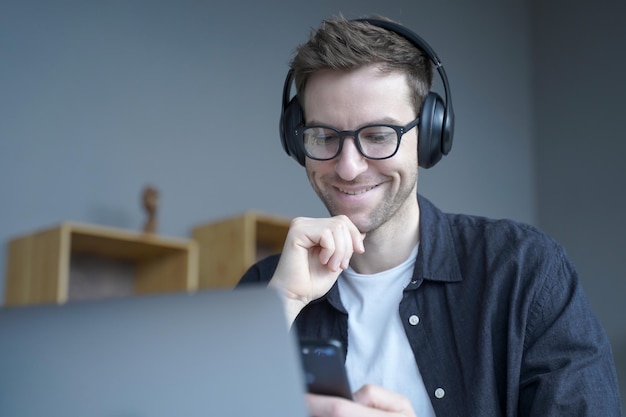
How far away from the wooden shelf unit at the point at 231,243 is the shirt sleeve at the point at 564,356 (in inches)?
67.9

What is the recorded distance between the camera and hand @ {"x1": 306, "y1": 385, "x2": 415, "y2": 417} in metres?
0.76

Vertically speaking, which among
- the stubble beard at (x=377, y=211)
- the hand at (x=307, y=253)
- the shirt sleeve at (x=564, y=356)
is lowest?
the shirt sleeve at (x=564, y=356)

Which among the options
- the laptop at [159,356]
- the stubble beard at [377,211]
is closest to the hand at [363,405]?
the laptop at [159,356]

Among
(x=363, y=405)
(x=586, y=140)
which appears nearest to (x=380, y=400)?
(x=363, y=405)

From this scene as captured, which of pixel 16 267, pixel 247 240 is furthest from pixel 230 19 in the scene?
pixel 16 267

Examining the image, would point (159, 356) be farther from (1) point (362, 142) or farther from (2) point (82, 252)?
(2) point (82, 252)

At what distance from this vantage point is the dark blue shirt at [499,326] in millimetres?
1213

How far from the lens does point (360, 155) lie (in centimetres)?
147

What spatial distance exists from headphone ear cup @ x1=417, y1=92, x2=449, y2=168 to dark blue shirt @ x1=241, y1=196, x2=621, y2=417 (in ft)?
0.45

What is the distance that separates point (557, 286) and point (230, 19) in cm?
264

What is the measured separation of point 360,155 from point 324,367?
771mm

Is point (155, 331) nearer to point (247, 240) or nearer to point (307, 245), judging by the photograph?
point (307, 245)

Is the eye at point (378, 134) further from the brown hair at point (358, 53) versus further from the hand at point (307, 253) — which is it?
the hand at point (307, 253)

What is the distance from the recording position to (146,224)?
2.94 metres
